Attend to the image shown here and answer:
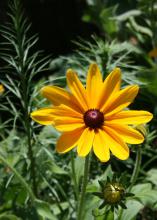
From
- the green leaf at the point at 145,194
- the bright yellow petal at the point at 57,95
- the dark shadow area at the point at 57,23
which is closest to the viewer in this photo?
the bright yellow petal at the point at 57,95

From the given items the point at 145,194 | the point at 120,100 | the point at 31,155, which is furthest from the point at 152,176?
the point at 120,100

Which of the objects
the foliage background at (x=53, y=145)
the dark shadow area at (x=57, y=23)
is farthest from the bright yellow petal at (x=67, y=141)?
the dark shadow area at (x=57, y=23)

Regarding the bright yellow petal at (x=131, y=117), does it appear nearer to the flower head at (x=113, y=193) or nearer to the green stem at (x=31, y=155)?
the flower head at (x=113, y=193)

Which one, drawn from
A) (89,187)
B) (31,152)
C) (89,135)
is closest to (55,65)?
(31,152)

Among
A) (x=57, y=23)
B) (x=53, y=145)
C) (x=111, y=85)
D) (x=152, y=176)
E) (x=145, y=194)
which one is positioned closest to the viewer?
(x=111, y=85)

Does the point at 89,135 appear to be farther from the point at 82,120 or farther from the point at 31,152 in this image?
the point at 31,152

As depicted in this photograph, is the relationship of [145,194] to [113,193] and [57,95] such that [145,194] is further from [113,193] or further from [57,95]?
[57,95]
